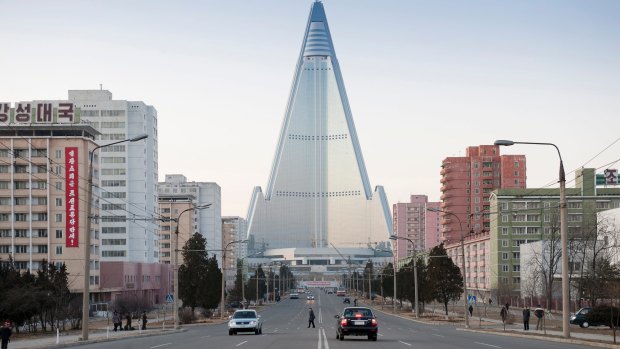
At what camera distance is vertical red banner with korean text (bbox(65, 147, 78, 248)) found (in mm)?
117062

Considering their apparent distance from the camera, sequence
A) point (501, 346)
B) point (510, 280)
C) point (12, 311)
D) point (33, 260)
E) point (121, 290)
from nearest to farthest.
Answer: point (501, 346), point (12, 311), point (33, 260), point (121, 290), point (510, 280)

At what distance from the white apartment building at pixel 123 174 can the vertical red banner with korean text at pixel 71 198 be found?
149 ft

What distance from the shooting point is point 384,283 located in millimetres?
159250

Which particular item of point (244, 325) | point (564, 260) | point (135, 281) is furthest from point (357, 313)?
point (135, 281)

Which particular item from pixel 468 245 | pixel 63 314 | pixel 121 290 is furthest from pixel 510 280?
pixel 63 314

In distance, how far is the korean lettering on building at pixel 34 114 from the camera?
11888cm

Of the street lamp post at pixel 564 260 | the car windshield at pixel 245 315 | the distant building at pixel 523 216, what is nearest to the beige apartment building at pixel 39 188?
the car windshield at pixel 245 315

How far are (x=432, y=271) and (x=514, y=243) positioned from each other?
55.5 m

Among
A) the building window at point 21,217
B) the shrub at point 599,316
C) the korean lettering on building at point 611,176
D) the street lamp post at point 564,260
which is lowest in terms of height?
the shrub at point 599,316

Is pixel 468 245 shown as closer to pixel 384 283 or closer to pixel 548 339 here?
pixel 384 283

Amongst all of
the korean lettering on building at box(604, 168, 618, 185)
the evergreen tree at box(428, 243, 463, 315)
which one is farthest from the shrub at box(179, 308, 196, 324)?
the korean lettering on building at box(604, 168, 618, 185)

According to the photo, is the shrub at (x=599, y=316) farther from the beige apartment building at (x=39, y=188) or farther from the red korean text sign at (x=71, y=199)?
the beige apartment building at (x=39, y=188)

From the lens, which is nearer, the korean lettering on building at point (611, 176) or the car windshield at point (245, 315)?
the car windshield at point (245, 315)

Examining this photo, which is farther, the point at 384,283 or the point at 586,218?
the point at 384,283
